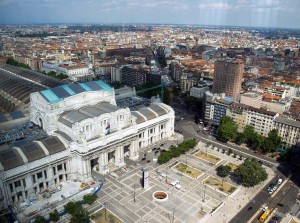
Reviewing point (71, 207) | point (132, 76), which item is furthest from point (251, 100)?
point (71, 207)

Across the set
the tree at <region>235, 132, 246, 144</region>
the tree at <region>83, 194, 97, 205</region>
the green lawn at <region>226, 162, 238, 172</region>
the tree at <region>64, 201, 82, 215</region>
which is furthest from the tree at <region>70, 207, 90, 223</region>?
the tree at <region>235, 132, 246, 144</region>

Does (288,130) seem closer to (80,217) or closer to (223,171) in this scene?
(223,171)

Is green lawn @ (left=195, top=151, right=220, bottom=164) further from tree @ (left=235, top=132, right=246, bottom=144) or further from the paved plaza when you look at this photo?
tree @ (left=235, top=132, right=246, bottom=144)

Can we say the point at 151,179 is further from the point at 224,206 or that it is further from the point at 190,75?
the point at 190,75

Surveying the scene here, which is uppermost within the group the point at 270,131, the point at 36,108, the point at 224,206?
the point at 36,108

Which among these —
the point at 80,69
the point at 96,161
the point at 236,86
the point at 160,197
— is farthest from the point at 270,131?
the point at 80,69

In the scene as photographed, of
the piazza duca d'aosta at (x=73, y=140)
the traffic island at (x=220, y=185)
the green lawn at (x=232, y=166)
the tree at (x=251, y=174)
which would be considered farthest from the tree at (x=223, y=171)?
the piazza duca d'aosta at (x=73, y=140)
